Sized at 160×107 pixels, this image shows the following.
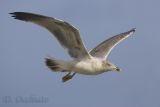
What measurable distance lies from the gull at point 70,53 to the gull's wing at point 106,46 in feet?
1.01

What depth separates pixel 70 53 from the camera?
17219 mm

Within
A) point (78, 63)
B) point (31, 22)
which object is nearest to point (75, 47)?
point (78, 63)

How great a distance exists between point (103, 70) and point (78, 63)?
0.94 metres

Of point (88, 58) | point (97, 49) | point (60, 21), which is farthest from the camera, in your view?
point (97, 49)

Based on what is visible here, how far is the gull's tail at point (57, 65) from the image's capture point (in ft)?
55.2

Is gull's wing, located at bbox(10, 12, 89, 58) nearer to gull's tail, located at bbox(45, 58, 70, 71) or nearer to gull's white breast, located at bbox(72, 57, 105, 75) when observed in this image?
gull's white breast, located at bbox(72, 57, 105, 75)

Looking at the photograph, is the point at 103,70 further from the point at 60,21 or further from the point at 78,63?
the point at 60,21

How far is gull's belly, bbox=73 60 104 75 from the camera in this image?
16922 millimetres

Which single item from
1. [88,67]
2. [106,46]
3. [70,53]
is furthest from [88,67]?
[106,46]

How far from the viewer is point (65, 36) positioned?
16.6 m

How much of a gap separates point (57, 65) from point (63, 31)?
95 centimetres

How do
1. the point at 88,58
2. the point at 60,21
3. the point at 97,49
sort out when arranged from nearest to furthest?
1. the point at 60,21
2. the point at 88,58
3. the point at 97,49

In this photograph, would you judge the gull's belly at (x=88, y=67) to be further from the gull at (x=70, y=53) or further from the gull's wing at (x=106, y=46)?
the gull's wing at (x=106, y=46)

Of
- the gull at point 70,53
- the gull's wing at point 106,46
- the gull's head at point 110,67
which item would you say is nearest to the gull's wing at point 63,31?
the gull at point 70,53
